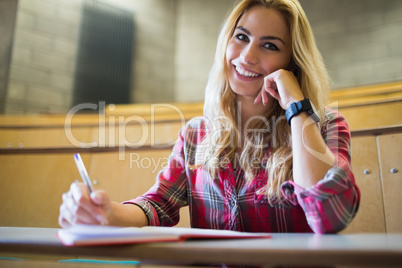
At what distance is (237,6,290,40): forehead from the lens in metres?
1.06

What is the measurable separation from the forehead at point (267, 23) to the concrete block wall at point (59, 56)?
2.88m

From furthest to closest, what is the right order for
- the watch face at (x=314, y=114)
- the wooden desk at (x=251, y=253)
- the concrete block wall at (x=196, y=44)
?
the concrete block wall at (x=196, y=44), the watch face at (x=314, y=114), the wooden desk at (x=251, y=253)

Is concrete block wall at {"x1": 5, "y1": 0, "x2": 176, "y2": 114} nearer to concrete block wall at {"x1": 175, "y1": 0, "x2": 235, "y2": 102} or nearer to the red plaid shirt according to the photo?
concrete block wall at {"x1": 175, "y1": 0, "x2": 235, "y2": 102}

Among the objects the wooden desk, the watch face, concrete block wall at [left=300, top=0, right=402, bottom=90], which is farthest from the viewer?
concrete block wall at [left=300, top=0, right=402, bottom=90]

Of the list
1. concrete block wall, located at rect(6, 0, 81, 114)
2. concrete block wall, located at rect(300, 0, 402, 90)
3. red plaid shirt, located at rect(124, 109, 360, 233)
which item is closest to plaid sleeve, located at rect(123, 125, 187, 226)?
red plaid shirt, located at rect(124, 109, 360, 233)

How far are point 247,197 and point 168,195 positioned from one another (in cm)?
22

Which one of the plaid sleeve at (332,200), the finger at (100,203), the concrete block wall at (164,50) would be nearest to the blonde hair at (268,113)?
the plaid sleeve at (332,200)

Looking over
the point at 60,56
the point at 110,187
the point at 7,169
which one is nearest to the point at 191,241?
the point at 110,187

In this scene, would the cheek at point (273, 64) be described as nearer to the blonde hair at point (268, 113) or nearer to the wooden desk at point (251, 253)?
the blonde hair at point (268, 113)

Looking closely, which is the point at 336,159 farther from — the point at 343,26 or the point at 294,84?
the point at 343,26

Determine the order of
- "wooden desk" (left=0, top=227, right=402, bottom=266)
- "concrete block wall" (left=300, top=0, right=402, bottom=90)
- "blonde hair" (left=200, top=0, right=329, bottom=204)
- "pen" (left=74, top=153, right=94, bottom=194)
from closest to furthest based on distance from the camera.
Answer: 1. "wooden desk" (left=0, top=227, right=402, bottom=266)
2. "pen" (left=74, top=153, right=94, bottom=194)
3. "blonde hair" (left=200, top=0, right=329, bottom=204)
4. "concrete block wall" (left=300, top=0, right=402, bottom=90)

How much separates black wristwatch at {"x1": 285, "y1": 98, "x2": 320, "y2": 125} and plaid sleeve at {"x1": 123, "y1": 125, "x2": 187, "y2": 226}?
360 mm

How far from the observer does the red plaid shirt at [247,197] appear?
674mm

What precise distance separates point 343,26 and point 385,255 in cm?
370
